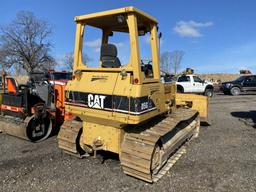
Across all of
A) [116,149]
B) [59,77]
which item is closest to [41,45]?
[59,77]

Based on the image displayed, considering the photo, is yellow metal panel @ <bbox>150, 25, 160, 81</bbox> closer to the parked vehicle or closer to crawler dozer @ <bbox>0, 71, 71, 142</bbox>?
crawler dozer @ <bbox>0, 71, 71, 142</bbox>

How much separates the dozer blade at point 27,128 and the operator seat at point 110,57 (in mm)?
2982

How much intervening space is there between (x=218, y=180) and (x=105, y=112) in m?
2.30

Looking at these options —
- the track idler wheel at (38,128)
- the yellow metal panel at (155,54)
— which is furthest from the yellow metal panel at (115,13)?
the track idler wheel at (38,128)

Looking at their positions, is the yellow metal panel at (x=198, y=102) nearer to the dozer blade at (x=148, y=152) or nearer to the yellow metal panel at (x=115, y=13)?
the dozer blade at (x=148, y=152)

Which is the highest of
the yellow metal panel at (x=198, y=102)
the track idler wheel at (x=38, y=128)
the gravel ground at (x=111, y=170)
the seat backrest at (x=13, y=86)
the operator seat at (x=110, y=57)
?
the operator seat at (x=110, y=57)

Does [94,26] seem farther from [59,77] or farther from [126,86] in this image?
[59,77]

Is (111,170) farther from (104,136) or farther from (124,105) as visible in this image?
(124,105)

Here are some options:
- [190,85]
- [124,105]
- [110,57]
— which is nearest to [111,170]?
[124,105]

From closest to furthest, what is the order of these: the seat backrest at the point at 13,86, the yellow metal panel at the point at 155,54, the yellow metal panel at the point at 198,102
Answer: the yellow metal panel at the point at 155,54, the seat backrest at the point at 13,86, the yellow metal panel at the point at 198,102

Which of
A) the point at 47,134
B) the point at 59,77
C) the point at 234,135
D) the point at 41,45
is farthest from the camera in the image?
the point at 41,45

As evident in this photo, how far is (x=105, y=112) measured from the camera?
186 inches

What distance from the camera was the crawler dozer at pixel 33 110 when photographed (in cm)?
697

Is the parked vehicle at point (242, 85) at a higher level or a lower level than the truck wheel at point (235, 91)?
higher
